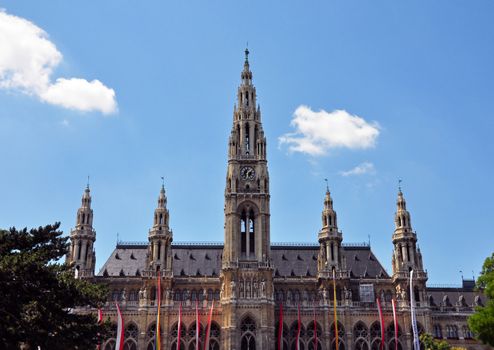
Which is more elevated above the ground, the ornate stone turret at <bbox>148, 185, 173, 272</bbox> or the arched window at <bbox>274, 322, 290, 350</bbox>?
the ornate stone turret at <bbox>148, 185, 173, 272</bbox>

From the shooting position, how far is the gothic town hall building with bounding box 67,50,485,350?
80.8 m

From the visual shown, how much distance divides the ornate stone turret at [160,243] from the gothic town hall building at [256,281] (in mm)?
149

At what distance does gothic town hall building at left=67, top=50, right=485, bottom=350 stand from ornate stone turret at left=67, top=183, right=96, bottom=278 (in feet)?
0.49

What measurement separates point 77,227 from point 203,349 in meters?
25.6

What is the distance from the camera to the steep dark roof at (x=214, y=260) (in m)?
89.4

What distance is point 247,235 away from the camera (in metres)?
83.8

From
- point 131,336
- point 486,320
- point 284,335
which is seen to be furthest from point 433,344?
point 131,336

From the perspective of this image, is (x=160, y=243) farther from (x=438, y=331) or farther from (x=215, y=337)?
(x=438, y=331)

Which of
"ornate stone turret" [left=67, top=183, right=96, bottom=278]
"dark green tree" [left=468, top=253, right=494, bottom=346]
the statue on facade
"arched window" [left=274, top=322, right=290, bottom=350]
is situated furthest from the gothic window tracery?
"dark green tree" [left=468, top=253, right=494, bottom=346]

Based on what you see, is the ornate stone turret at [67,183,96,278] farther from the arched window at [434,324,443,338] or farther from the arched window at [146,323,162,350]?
the arched window at [434,324,443,338]

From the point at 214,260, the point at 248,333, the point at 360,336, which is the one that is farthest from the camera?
the point at 214,260

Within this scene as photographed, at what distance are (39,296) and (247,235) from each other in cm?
4415

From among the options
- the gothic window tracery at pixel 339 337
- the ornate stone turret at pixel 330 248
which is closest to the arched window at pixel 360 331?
the gothic window tracery at pixel 339 337

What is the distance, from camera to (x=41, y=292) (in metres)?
42.3
